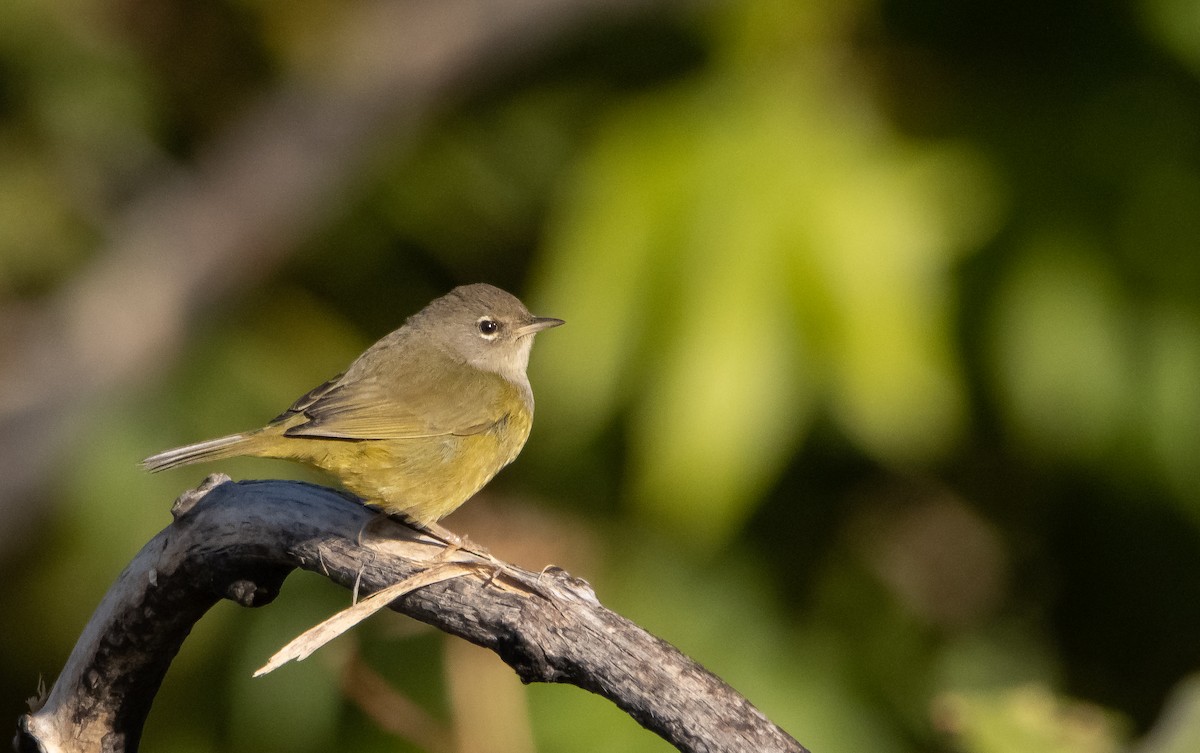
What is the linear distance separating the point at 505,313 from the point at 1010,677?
2643mm

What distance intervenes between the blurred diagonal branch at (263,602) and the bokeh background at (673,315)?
5.02 feet

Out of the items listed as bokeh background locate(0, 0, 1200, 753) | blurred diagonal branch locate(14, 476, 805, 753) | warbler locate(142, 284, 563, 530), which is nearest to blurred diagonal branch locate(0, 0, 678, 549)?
bokeh background locate(0, 0, 1200, 753)

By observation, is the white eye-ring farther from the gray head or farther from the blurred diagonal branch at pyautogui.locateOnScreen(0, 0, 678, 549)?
the blurred diagonal branch at pyautogui.locateOnScreen(0, 0, 678, 549)

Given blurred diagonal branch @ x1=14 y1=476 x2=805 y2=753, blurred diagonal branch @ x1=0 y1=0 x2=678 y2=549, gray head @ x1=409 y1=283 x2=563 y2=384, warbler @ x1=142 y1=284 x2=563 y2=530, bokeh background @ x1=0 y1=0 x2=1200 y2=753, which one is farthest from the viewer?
blurred diagonal branch @ x1=0 y1=0 x2=678 y2=549

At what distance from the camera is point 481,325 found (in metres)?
4.23

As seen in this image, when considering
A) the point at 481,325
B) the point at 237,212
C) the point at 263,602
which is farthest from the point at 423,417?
the point at 237,212

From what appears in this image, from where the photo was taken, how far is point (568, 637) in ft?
7.10

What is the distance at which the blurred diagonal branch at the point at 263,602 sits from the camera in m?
2.15

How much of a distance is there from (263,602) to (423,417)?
1.27 metres

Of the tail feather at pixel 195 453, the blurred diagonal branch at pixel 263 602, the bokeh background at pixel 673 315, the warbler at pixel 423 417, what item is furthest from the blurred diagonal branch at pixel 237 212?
the blurred diagonal branch at pixel 263 602

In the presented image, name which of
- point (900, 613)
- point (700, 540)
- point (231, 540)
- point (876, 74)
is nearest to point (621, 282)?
point (700, 540)

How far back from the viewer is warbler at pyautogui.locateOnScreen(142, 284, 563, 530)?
3412 mm

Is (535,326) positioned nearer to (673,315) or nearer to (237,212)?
(673,315)

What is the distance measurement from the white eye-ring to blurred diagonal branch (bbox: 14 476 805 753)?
1.64 metres
